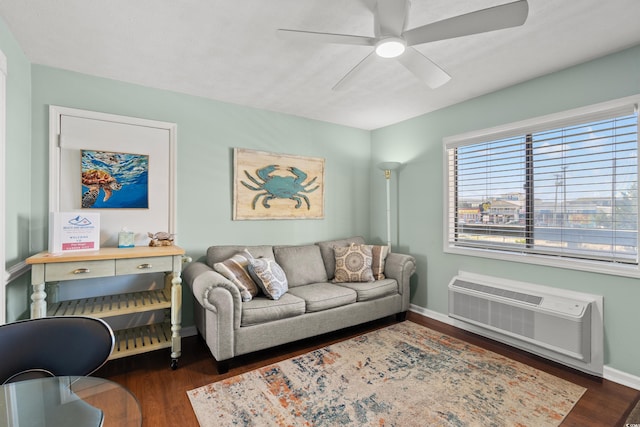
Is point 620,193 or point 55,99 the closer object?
point 620,193

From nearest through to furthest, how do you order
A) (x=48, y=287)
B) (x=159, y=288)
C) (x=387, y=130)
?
(x=48, y=287)
(x=159, y=288)
(x=387, y=130)

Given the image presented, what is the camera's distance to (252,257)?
311 cm

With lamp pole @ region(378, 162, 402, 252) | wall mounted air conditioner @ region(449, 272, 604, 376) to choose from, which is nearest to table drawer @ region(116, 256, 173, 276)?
lamp pole @ region(378, 162, 402, 252)

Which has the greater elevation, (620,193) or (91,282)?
(620,193)

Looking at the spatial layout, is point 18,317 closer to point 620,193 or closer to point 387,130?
point 387,130

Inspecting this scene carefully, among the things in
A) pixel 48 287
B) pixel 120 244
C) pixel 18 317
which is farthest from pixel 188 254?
pixel 18 317

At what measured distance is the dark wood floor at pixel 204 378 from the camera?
191 cm

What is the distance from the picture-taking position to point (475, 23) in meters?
1.55

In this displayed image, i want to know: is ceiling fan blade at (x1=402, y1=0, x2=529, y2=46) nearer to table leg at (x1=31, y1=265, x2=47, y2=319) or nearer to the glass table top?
the glass table top

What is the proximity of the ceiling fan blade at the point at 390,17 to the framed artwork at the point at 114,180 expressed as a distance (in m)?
2.38

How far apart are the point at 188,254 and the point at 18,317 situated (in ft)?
4.25

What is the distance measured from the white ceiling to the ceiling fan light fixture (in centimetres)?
23

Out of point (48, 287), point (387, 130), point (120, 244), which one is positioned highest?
point (387, 130)

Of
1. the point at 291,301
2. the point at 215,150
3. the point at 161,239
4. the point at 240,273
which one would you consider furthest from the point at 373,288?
the point at 215,150
